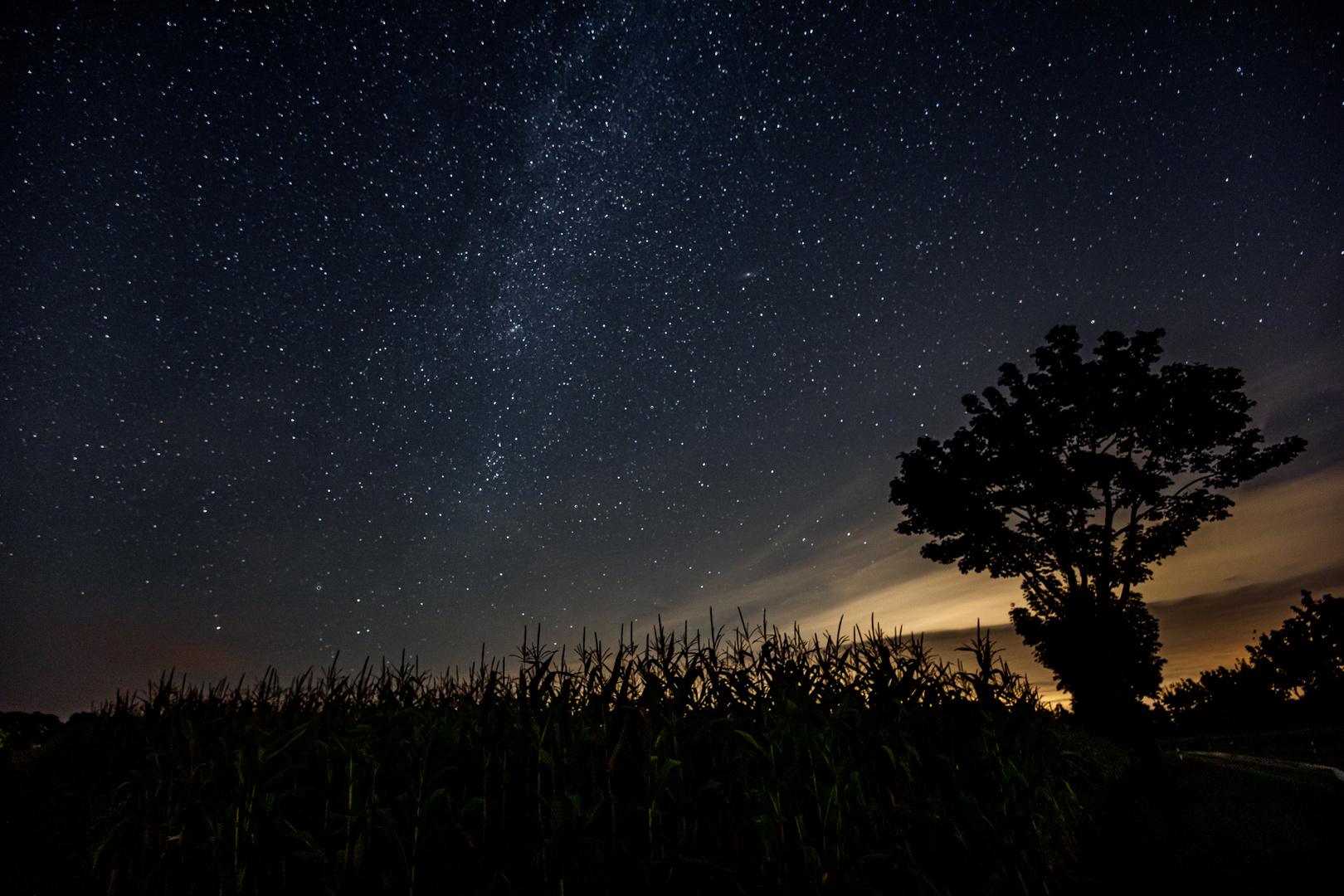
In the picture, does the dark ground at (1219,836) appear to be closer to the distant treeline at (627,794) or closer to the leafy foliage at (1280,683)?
the distant treeline at (627,794)

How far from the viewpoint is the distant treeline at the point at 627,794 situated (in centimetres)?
348

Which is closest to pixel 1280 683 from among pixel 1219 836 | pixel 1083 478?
pixel 1083 478

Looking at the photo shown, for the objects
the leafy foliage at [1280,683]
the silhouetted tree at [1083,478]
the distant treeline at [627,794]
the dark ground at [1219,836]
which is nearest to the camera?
the distant treeline at [627,794]

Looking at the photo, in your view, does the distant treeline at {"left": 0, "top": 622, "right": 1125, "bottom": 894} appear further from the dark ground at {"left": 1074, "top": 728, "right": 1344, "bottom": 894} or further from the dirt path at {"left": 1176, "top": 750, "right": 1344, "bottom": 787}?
the dirt path at {"left": 1176, "top": 750, "right": 1344, "bottom": 787}

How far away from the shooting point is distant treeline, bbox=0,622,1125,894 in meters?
3.48

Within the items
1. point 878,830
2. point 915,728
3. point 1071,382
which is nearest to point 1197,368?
point 1071,382

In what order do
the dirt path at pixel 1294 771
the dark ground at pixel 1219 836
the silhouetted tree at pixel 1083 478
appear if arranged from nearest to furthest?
the dark ground at pixel 1219 836 < the dirt path at pixel 1294 771 < the silhouetted tree at pixel 1083 478

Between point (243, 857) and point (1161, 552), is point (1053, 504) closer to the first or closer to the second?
point (1161, 552)

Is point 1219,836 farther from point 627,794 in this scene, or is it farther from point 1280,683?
point 1280,683

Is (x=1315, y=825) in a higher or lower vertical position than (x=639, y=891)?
lower

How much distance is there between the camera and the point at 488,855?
12.1ft

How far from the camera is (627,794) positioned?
402 centimetres

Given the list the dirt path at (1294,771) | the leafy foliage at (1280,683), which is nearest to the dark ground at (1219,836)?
the dirt path at (1294,771)

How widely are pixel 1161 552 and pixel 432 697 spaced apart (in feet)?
55.6
